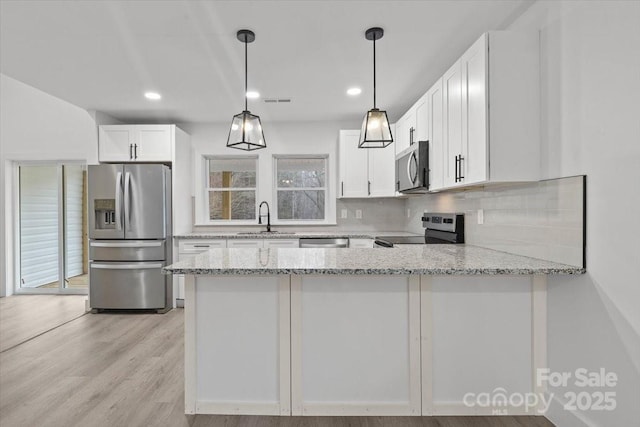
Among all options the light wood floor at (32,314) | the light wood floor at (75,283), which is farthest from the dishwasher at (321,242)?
the light wood floor at (75,283)

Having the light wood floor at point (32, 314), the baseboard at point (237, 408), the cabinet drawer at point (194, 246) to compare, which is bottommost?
the light wood floor at point (32, 314)

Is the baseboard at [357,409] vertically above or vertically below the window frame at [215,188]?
below

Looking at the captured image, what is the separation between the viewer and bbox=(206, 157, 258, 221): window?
16.1ft

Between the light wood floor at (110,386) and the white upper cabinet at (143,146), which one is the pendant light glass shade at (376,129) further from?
the white upper cabinet at (143,146)

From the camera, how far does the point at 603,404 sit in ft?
5.24

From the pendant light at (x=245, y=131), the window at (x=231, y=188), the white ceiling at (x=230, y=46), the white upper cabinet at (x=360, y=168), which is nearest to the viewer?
the white ceiling at (x=230, y=46)

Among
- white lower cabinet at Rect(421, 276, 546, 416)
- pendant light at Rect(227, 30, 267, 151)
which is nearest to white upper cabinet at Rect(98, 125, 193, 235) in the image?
pendant light at Rect(227, 30, 267, 151)

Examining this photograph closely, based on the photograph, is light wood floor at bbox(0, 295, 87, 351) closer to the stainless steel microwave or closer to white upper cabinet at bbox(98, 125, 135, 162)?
white upper cabinet at bbox(98, 125, 135, 162)

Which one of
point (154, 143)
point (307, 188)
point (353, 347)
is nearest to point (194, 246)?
point (154, 143)

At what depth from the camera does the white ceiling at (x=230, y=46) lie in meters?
2.16

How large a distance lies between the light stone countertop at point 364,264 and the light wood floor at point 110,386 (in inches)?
33.9

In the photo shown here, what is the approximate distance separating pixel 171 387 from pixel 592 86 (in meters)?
2.93

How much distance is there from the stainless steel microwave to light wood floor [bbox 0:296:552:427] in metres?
1.79

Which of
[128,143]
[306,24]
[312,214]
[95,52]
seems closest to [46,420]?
[95,52]
